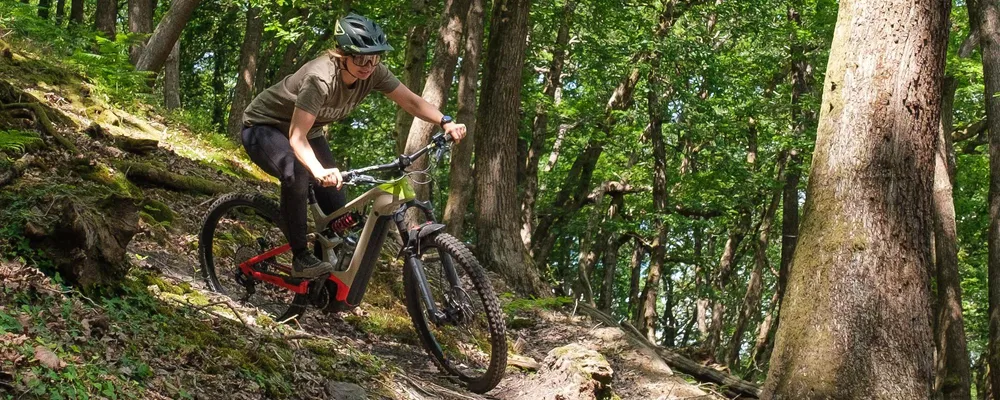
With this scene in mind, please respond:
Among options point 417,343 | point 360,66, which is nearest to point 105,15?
point 417,343

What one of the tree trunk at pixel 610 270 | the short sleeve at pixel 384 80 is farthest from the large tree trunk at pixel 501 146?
the tree trunk at pixel 610 270

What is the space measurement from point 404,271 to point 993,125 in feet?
34.7

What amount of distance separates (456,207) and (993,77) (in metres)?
7.76

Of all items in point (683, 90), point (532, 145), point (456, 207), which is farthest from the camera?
point (532, 145)

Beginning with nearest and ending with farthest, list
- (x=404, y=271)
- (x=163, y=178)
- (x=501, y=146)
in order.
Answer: (x=404, y=271) → (x=163, y=178) → (x=501, y=146)

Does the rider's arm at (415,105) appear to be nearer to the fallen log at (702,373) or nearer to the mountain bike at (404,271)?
the mountain bike at (404,271)

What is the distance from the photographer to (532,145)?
1948 centimetres

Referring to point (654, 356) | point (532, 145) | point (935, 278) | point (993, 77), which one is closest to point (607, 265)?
point (532, 145)

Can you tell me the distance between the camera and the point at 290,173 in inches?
233

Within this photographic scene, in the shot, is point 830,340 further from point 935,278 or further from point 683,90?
point 683,90

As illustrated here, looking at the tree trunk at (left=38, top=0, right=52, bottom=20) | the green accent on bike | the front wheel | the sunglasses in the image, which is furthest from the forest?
the sunglasses

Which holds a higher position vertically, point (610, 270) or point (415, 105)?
point (415, 105)

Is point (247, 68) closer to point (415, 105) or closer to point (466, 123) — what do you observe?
point (466, 123)

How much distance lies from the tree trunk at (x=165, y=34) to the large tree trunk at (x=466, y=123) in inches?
159
